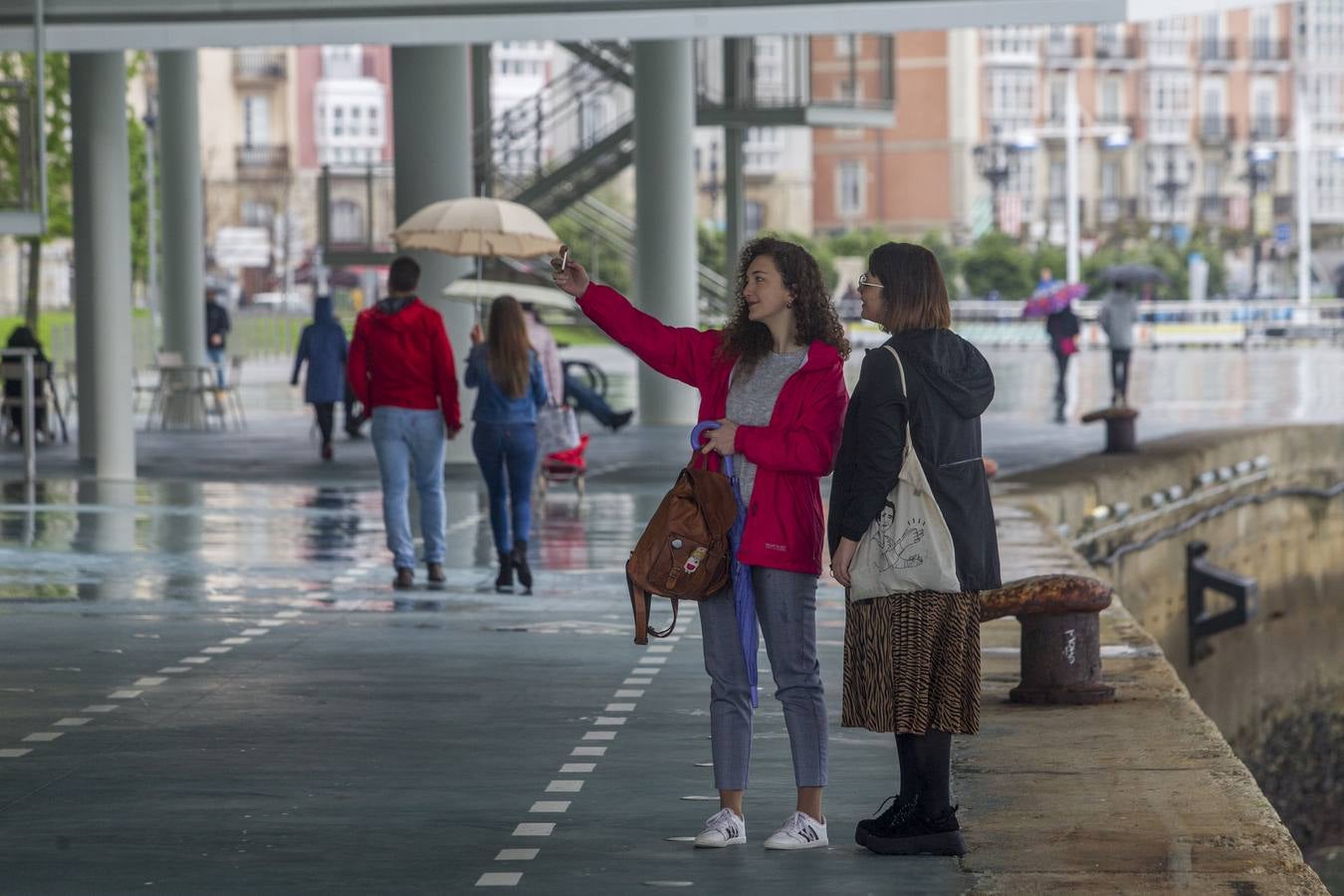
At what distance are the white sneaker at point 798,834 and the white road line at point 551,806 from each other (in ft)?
3.02

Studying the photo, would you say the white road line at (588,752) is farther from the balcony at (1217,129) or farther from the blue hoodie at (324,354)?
the balcony at (1217,129)

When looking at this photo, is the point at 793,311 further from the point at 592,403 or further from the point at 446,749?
the point at 592,403

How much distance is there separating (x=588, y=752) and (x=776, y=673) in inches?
80.8

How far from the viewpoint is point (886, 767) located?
9531 millimetres

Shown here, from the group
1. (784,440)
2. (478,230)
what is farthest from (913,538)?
(478,230)

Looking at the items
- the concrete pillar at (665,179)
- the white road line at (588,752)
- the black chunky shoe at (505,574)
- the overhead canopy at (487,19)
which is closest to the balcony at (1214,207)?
the concrete pillar at (665,179)

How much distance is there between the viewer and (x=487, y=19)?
821 inches

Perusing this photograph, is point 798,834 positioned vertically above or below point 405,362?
below

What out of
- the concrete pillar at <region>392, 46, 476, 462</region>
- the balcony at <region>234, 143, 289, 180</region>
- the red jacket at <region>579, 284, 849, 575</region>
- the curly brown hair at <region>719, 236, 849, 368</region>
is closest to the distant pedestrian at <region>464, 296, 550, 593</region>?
the red jacket at <region>579, 284, 849, 575</region>

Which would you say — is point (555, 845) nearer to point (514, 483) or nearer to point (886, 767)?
point (886, 767)

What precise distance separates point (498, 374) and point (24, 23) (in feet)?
26.8

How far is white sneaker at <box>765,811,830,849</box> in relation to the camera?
25.9ft

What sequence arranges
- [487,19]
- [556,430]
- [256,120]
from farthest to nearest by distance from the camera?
[256,120] → [556,430] → [487,19]

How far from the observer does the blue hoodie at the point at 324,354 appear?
1103 inches
